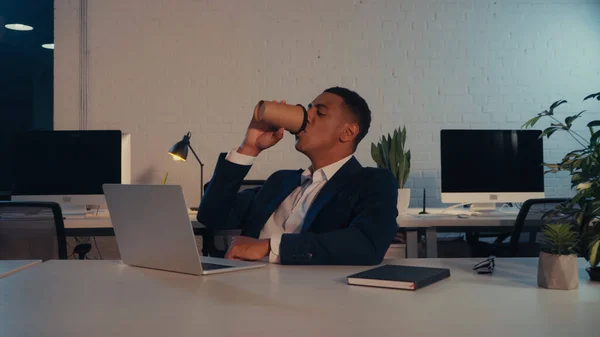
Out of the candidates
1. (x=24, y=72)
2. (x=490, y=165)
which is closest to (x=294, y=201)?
(x=490, y=165)

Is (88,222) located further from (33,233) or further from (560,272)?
(560,272)

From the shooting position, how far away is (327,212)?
1.85m

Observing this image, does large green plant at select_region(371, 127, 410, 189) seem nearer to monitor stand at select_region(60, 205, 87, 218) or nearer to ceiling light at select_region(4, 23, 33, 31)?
monitor stand at select_region(60, 205, 87, 218)

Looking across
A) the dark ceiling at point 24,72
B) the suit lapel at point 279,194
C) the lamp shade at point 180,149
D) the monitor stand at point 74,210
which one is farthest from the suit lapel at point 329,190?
the dark ceiling at point 24,72

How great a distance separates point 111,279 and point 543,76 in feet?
13.2

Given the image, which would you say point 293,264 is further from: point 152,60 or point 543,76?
point 543,76

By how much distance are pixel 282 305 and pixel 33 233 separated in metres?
1.83

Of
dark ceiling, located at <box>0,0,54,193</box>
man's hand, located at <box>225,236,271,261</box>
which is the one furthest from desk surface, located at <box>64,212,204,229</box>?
dark ceiling, located at <box>0,0,54,193</box>

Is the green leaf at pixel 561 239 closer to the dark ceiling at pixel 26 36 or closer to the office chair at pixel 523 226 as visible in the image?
the office chair at pixel 523 226

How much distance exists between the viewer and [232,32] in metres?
4.47

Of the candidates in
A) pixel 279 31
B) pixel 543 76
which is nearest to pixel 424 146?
pixel 543 76

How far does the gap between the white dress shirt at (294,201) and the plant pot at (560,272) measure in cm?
84

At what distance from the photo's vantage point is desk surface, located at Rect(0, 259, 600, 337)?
2.98 feet

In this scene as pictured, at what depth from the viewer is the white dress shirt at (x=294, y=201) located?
194 cm
